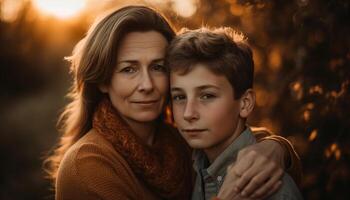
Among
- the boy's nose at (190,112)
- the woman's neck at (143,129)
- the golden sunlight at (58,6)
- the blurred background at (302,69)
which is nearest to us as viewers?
the boy's nose at (190,112)

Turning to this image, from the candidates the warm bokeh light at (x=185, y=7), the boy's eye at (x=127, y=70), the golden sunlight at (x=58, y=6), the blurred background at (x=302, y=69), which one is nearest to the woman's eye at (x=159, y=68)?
the boy's eye at (x=127, y=70)

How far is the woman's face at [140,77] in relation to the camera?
10.1 feet

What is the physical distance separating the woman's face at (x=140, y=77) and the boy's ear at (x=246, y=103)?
1.67 feet

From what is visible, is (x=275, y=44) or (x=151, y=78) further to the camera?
(x=275, y=44)

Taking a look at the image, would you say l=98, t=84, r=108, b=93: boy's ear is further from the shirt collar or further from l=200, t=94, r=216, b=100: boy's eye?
the shirt collar

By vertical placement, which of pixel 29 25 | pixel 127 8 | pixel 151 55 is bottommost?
pixel 29 25

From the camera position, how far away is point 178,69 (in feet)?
9.41

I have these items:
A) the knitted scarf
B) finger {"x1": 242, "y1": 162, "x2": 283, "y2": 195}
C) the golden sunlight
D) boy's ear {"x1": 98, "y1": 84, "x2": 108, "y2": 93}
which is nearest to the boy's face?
the knitted scarf

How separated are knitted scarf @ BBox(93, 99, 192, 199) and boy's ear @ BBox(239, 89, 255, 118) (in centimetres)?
63

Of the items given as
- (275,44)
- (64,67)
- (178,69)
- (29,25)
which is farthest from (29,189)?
(178,69)

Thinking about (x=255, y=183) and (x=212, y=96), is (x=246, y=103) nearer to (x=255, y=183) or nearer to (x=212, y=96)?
(x=212, y=96)

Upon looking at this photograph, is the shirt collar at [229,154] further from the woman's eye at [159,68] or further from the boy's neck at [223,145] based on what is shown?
the woman's eye at [159,68]

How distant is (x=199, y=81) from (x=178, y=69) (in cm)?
17

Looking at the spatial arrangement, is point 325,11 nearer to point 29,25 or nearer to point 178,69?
point 178,69
